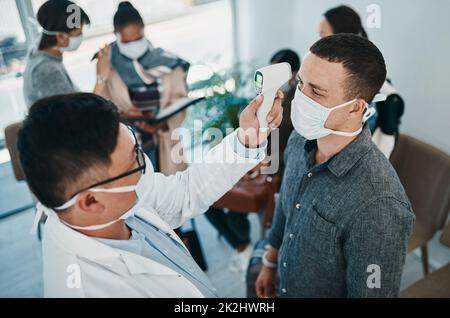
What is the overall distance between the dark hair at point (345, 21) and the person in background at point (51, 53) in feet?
3.91

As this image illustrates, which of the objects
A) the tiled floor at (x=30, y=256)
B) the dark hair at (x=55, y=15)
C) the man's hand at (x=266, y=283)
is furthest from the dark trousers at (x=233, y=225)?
the dark hair at (x=55, y=15)

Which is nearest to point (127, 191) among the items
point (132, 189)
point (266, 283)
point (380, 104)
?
point (132, 189)

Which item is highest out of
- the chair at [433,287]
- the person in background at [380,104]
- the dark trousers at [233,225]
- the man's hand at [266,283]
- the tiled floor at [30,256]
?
the person in background at [380,104]

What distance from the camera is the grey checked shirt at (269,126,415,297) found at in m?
1.06

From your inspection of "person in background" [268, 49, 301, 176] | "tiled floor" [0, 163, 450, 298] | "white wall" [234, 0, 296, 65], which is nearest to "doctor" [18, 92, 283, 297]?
"person in background" [268, 49, 301, 176]

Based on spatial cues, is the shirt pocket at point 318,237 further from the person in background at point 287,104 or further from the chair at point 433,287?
the chair at point 433,287

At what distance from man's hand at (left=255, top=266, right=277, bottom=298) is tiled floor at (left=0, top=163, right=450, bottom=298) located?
726mm

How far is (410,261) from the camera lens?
96.0 inches

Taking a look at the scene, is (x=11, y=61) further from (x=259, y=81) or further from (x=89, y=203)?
(x=259, y=81)

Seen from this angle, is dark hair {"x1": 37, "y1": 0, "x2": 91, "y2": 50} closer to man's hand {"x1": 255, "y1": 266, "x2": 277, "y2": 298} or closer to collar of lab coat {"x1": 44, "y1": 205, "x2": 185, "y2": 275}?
collar of lab coat {"x1": 44, "y1": 205, "x2": 185, "y2": 275}

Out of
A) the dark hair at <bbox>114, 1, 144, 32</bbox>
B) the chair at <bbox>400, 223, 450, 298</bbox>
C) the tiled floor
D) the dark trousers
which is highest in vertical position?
the dark hair at <bbox>114, 1, 144, 32</bbox>

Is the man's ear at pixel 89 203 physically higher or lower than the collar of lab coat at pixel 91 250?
higher

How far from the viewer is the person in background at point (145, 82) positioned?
212 centimetres
